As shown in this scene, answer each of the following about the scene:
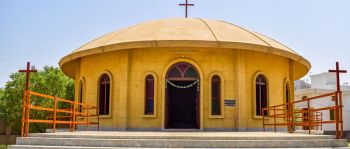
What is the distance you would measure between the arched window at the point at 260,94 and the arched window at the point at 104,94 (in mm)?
5476

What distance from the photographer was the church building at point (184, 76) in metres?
14.4

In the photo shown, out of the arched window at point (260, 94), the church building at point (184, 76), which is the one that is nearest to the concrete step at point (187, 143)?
the church building at point (184, 76)

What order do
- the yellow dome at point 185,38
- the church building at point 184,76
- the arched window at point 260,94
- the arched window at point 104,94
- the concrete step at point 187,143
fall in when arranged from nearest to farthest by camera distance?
the concrete step at point 187,143 → the yellow dome at point 185,38 → the church building at point 184,76 → the arched window at point 260,94 → the arched window at point 104,94

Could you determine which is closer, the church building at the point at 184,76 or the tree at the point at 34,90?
the church building at the point at 184,76

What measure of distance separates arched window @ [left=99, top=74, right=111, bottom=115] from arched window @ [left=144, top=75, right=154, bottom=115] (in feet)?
5.53

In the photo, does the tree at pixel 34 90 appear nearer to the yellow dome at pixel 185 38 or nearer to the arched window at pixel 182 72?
the yellow dome at pixel 185 38

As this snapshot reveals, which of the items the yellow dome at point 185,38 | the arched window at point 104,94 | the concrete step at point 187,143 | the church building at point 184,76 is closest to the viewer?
the concrete step at point 187,143

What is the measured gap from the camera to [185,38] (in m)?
14.1

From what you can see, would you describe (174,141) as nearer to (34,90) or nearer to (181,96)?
(181,96)

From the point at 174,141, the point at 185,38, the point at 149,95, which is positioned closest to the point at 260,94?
the point at 185,38

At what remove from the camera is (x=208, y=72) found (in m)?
14.6

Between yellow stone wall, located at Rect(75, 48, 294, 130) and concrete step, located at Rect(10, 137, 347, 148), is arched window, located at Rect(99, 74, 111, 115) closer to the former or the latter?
yellow stone wall, located at Rect(75, 48, 294, 130)

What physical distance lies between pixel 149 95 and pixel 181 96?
2.58 meters

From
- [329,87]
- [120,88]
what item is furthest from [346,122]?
[120,88]
